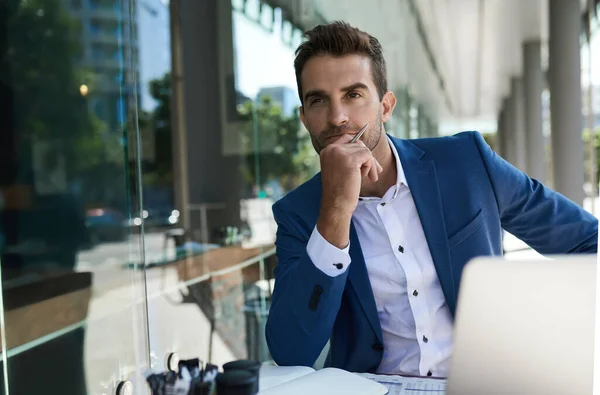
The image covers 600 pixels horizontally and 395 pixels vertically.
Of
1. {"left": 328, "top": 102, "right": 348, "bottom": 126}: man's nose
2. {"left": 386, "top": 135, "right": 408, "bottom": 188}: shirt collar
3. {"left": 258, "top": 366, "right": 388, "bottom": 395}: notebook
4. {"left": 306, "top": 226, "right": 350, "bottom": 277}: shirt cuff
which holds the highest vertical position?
{"left": 328, "top": 102, "right": 348, "bottom": 126}: man's nose

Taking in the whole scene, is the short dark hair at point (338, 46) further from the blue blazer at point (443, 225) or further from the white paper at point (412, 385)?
the white paper at point (412, 385)

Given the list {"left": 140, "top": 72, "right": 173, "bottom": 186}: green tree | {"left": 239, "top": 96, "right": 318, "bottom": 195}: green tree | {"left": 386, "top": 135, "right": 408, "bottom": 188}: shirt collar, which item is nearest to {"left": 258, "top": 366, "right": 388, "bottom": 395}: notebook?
{"left": 386, "top": 135, "right": 408, "bottom": 188}: shirt collar

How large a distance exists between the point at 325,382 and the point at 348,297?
0.43m

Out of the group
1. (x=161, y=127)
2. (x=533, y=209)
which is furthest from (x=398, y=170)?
(x=161, y=127)

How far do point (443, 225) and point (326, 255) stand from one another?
0.38 meters

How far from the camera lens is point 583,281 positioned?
723 millimetres

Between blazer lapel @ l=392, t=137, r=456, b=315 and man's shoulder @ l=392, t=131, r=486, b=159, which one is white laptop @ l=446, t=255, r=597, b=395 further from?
man's shoulder @ l=392, t=131, r=486, b=159

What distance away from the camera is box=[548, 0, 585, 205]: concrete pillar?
625cm

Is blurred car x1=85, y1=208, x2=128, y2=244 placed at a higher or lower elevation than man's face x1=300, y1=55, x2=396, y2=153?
lower

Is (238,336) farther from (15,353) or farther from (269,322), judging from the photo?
(269,322)

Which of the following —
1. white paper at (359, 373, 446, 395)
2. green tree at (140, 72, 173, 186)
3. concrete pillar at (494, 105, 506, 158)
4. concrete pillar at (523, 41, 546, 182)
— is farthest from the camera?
concrete pillar at (523, 41, 546, 182)

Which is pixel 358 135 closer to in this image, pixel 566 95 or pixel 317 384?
pixel 317 384

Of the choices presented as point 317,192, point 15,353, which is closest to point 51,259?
point 15,353

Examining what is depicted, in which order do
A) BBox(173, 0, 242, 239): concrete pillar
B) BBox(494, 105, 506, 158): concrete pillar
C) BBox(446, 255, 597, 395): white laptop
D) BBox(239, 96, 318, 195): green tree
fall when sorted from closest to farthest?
BBox(446, 255, 597, 395): white laptop
BBox(494, 105, 506, 158): concrete pillar
BBox(239, 96, 318, 195): green tree
BBox(173, 0, 242, 239): concrete pillar
